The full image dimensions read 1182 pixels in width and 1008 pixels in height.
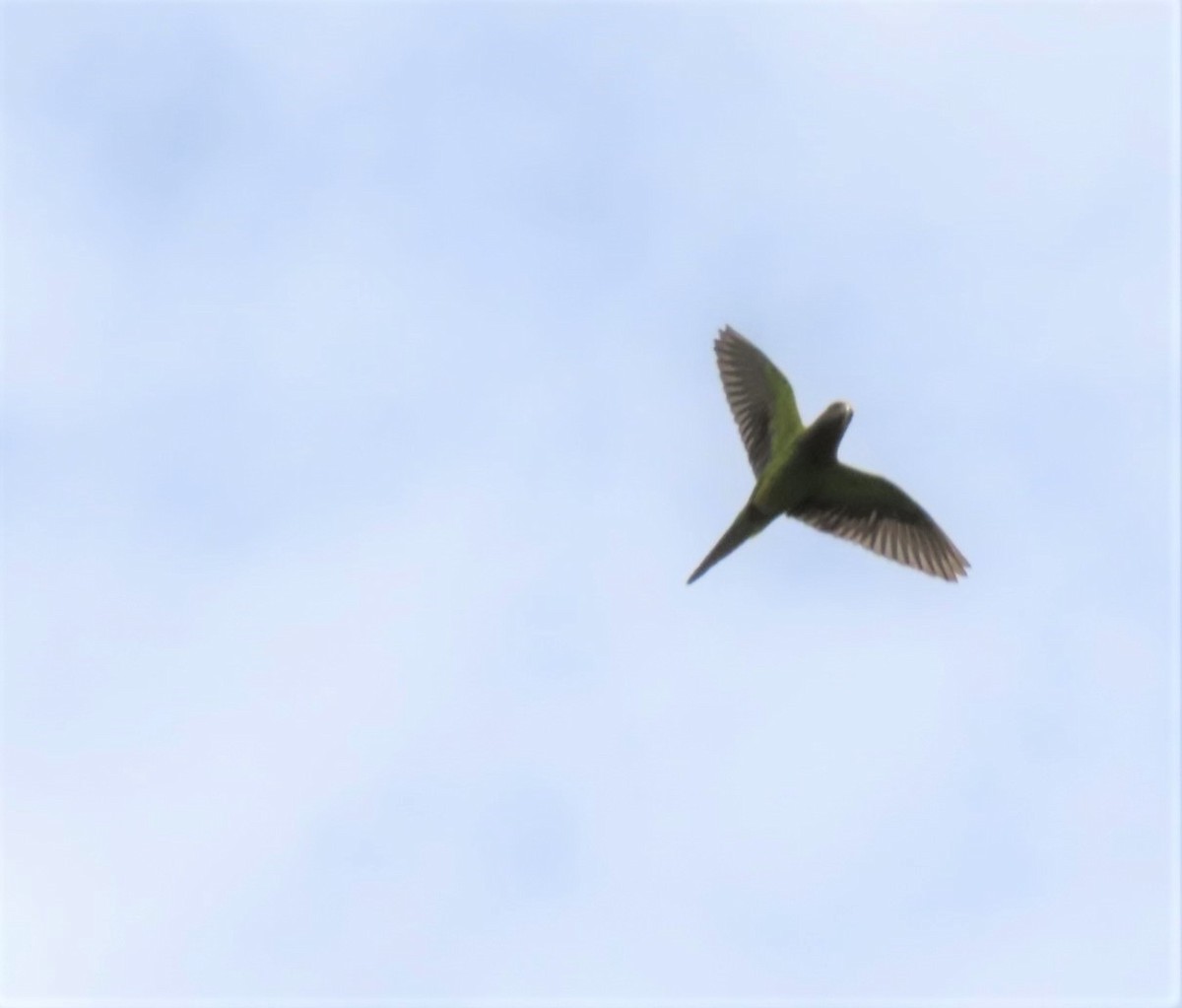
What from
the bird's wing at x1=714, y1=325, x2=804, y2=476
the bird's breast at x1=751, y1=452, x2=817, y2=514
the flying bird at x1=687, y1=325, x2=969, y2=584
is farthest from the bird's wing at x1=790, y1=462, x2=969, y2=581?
the bird's wing at x1=714, y1=325, x2=804, y2=476

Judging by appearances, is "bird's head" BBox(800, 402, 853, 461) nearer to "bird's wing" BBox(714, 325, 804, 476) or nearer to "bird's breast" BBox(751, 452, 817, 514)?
"bird's breast" BBox(751, 452, 817, 514)

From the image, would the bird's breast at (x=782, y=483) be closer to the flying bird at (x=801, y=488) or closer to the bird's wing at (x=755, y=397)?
the flying bird at (x=801, y=488)

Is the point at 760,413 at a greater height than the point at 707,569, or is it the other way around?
the point at 760,413

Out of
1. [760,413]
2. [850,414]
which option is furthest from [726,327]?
[850,414]

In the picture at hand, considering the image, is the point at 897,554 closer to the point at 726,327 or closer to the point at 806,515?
the point at 806,515

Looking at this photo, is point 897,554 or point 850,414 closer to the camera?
point 850,414

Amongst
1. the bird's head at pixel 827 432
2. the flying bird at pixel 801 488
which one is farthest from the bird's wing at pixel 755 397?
the bird's head at pixel 827 432
